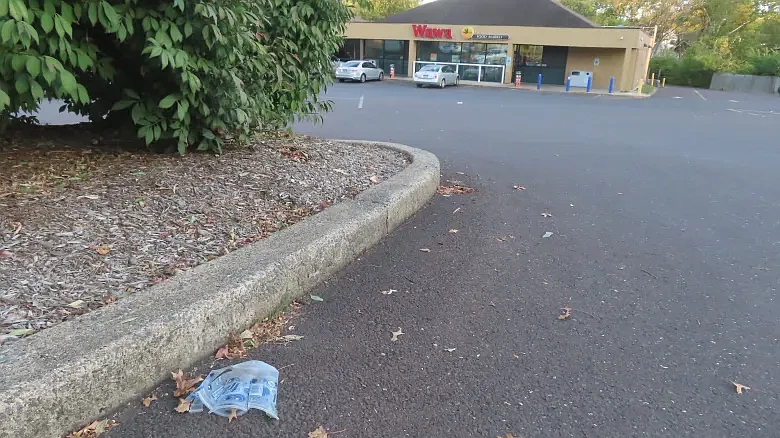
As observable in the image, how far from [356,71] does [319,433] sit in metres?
32.2

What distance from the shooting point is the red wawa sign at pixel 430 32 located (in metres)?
36.5

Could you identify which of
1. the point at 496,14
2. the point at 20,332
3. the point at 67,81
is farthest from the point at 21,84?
the point at 496,14

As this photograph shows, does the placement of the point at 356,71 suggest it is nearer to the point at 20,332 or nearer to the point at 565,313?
the point at 565,313

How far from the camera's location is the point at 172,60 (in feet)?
14.4

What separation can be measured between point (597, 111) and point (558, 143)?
33.5 ft

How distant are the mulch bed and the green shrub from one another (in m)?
0.38

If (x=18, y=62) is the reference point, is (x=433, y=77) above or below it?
below

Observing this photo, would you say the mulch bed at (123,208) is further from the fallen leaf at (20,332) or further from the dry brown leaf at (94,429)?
the dry brown leaf at (94,429)

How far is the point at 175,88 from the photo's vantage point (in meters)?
5.20

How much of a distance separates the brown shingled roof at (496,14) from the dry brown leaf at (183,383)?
35000mm

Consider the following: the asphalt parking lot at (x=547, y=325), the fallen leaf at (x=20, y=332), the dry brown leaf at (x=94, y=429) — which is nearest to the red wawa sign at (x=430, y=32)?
the asphalt parking lot at (x=547, y=325)

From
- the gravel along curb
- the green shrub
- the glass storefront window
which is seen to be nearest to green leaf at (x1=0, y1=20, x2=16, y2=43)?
the green shrub

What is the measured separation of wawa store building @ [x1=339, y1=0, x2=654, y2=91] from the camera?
3350cm

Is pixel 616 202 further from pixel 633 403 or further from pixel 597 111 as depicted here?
pixel 597 111
